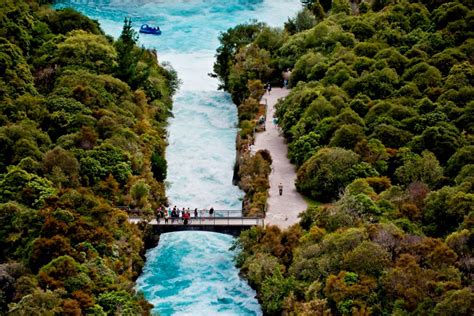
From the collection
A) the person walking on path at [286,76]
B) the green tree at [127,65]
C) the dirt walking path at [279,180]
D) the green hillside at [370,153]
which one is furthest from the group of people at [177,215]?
the person walking on path at [286,76]

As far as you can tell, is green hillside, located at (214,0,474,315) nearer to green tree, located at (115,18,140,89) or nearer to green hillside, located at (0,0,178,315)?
green hillside, located at (0,0,178,315)

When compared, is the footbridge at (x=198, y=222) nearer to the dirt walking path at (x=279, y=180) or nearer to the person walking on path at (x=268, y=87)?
the dirt walking path at (x=279, y=180)

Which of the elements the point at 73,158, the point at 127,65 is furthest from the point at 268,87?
the point at 73,158

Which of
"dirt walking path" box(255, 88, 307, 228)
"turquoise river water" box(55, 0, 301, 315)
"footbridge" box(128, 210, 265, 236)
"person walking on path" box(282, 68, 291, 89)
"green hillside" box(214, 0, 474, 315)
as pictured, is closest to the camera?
"green hillside" box(214, 0, 474, 315)

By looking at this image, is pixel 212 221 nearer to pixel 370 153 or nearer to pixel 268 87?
pixel 370 153

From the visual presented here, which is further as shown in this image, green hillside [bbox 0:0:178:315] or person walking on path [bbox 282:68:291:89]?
person walking on path [bbox 282:68:291:89]

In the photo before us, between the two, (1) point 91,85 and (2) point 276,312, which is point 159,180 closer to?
(1) point 91,85

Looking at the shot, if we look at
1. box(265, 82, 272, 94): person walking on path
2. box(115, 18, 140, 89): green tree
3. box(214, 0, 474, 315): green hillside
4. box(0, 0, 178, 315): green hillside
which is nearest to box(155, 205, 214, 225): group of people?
box(0, 0, 178, 315): green hillside
